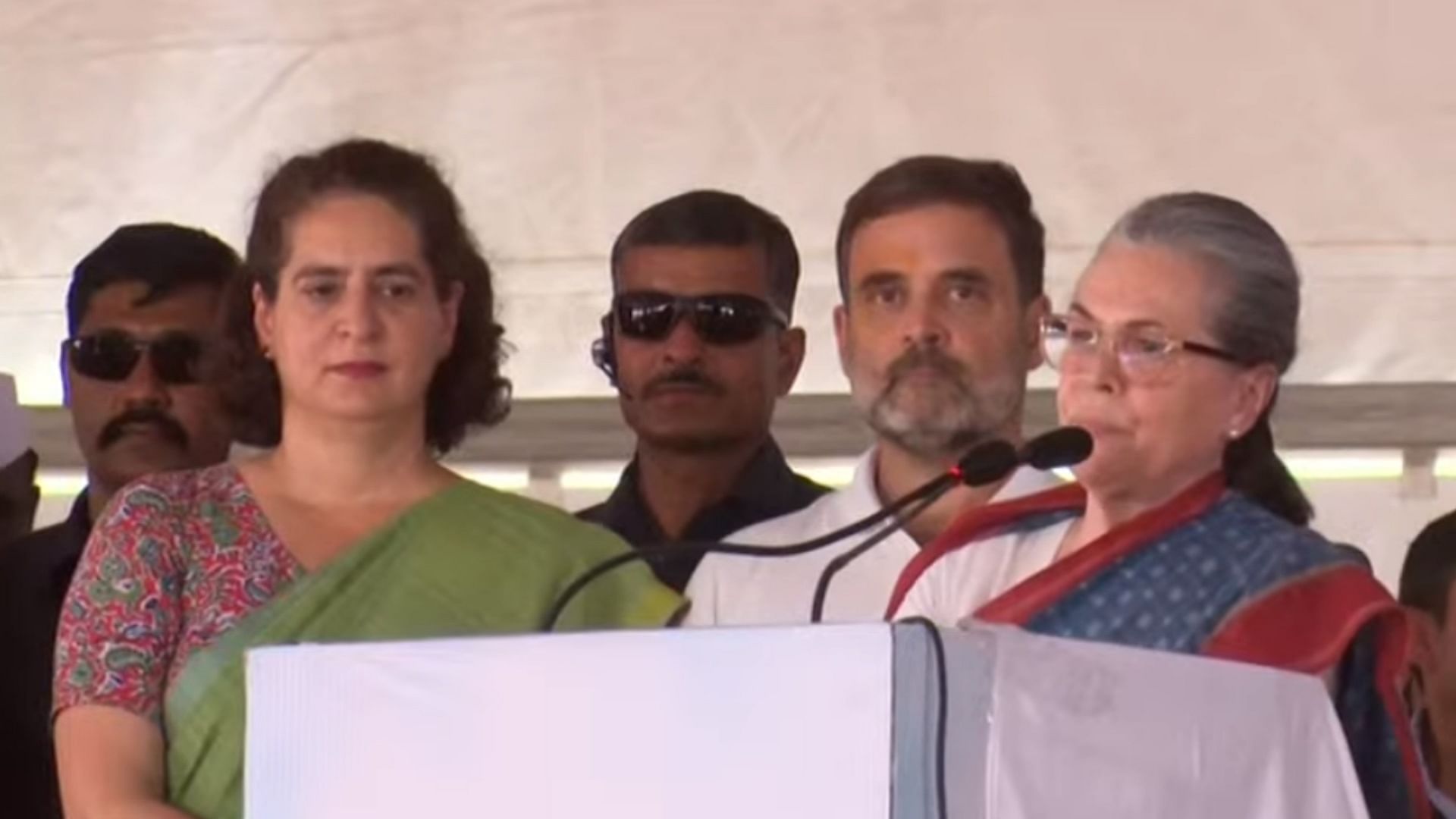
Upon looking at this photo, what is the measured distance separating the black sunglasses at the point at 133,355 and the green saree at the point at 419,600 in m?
0.56

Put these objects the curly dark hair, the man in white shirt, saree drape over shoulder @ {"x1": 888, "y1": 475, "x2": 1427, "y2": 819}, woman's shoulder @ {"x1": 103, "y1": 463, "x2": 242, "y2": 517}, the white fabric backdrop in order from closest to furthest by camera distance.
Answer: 1. saree drape over shoulder @ {"x1": 888, "y1": 475, "x2": 1427, "y2": 819}
2. woman's shoulder @ {"x1": 103, "y1": 463, "x2": 242, "y2": 517}
3. the curly dark hair
4. the man in white shirt
5. the white fabric backdrop

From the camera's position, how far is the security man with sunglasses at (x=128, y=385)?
2406 mm

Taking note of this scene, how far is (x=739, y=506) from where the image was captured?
2490 millimetres

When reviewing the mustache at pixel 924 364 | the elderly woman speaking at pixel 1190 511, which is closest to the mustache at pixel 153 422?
the mustache at pixel 924 364

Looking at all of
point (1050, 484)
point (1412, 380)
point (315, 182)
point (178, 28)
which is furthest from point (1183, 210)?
point (178, 28)

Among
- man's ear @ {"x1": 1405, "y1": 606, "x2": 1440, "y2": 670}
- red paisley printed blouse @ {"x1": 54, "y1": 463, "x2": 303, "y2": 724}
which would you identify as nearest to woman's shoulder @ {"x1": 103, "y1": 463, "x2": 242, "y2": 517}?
red paisley printed blouse @ {"x1": 54, "y1": 463, "x2": 303, "y2": 724}

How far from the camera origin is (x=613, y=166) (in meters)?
2.94

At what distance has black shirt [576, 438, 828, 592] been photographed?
8.13 ft

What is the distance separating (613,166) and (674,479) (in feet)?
1.71

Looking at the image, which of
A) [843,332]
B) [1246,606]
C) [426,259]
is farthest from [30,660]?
[1246,606]

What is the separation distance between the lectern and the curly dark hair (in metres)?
0.66

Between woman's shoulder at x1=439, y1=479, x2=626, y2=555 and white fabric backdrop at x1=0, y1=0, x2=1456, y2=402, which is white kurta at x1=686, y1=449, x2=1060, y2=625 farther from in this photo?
white fabric backdrop at x1=0, y1=0, x2=1456, y2=402

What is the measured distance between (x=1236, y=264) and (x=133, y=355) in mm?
1056

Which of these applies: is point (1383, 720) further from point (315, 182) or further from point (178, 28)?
point (178, 28)
